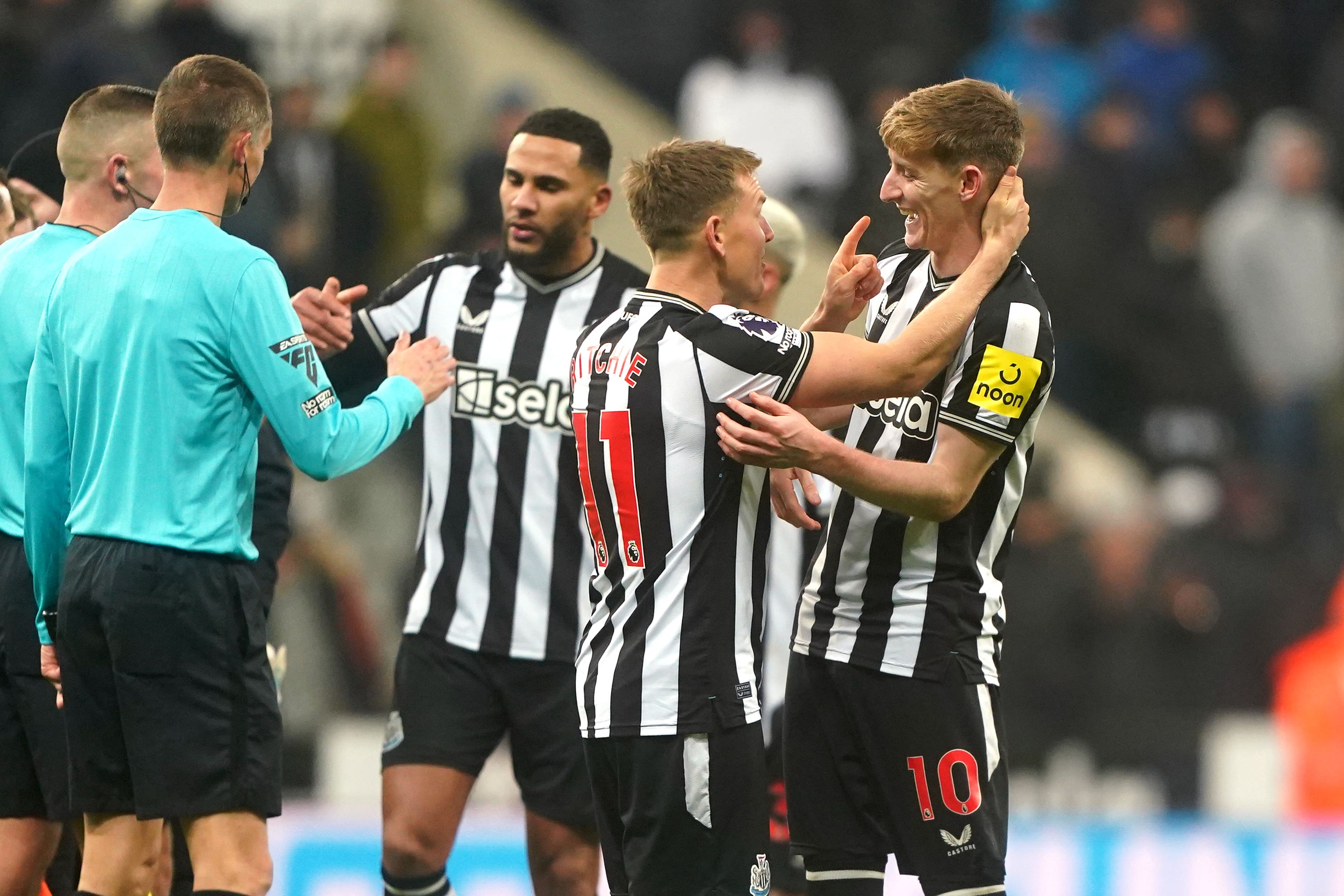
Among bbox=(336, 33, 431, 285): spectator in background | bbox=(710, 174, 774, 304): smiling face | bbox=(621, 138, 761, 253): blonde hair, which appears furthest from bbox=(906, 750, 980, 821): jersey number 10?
bbox=(336, 33, 431, 285): spectator in background

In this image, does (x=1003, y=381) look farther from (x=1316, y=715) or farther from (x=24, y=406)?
(x=1316, y=715)

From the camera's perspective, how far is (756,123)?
1111 centimetres

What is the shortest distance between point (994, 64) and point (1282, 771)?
4725 millimetres

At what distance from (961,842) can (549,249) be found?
2.14m

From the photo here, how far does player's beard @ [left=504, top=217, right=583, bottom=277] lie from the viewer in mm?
5438

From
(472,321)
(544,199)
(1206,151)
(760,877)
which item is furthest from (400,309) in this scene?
(1206,151)

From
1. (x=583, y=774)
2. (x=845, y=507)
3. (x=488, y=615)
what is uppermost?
(x=845, y=507)

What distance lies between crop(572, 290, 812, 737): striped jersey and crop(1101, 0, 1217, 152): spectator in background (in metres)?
8.50

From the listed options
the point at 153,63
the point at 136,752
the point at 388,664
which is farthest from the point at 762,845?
the point at 153,63

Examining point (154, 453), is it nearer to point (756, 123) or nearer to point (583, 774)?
point (583, 774)

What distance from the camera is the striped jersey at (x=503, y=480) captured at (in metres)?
5.40

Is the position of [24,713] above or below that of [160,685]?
below

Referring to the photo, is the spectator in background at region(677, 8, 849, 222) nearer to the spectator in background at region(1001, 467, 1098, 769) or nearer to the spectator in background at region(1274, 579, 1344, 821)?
the spectator in background at region(1001, 467, 1098, 769)

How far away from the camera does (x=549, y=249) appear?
545cm
